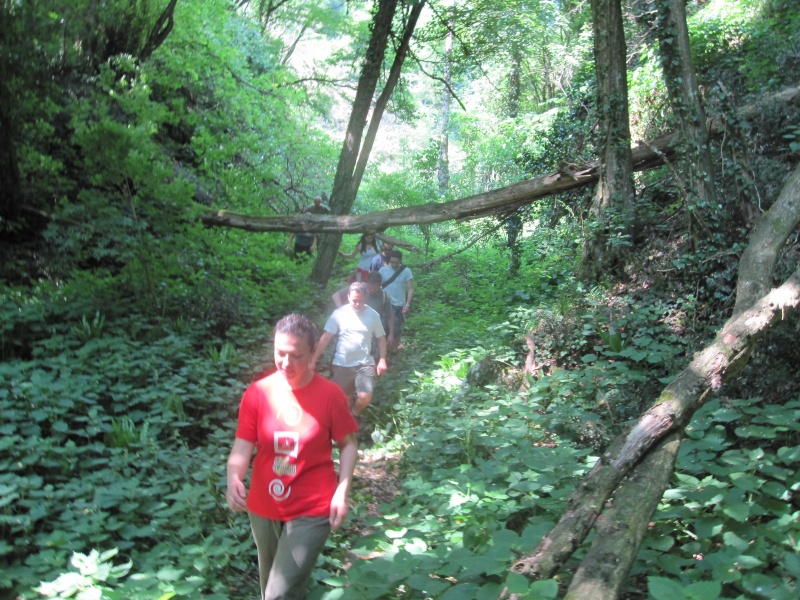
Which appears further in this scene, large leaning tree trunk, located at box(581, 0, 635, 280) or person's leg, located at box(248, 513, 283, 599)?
large leaning tree trunk, located at box(581, 0, 635, 280)

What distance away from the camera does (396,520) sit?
4391 mm

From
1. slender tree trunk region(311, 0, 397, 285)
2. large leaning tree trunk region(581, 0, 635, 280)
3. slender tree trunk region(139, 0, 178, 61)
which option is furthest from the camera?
slender tree trunk region(311, 0, 397, 285)

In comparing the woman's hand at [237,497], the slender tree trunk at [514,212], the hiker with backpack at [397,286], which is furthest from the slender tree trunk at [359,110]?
the woman's hand at [237,497]

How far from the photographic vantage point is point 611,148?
8609 millimetres

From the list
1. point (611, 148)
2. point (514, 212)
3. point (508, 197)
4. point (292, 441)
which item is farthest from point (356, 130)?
point (292, 441)

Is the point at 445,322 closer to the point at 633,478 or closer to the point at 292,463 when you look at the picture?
the point at 633,478

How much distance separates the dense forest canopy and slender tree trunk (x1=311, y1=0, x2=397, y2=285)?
2.2 inches

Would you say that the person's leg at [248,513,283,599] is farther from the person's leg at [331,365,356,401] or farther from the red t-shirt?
the person's leg at [331,365,356,401]

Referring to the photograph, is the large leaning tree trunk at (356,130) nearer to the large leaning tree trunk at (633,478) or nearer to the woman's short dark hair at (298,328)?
the large leaning tree trunk at (633,478)

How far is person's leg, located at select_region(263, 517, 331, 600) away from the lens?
289 centimetres

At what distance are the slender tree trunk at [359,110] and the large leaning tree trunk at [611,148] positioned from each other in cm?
388

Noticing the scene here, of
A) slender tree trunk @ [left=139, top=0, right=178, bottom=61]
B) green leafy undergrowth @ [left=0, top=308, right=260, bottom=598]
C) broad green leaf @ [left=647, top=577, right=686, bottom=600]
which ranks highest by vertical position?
slender tree trunk @ [left=139, top=0, right=178, bottom=61]

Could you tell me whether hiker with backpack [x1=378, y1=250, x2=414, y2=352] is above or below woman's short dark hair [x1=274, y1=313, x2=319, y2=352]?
above

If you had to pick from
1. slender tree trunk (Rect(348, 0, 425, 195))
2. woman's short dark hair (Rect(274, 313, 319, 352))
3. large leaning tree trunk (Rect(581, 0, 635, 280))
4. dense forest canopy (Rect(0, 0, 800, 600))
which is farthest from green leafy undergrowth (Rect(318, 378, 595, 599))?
slender tree trunk (Rect(348, 0, 425, 195))
